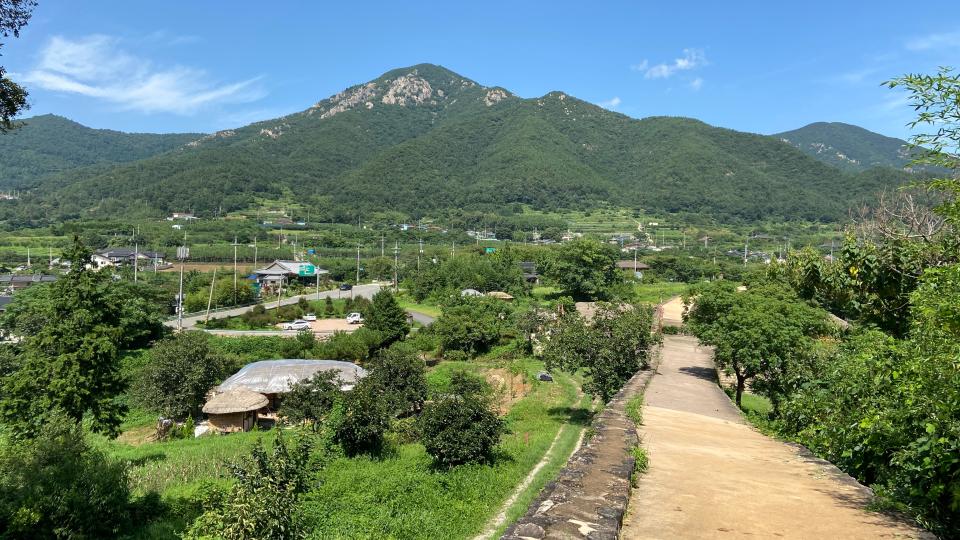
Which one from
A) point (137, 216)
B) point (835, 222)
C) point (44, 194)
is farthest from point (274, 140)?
point (835, 222)

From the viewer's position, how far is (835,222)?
411 ft

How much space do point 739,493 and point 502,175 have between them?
529 feet

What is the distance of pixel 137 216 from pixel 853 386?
135 metres

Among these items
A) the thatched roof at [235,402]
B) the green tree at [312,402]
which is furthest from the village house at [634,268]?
the green tree at [312,402]

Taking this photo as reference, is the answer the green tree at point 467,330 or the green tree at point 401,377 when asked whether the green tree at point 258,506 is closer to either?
the green tree at point 401,377

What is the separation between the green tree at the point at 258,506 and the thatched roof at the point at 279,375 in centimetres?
1233

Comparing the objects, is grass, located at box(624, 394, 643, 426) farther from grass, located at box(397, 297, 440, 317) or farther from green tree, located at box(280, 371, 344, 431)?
grass, located at box(397, 297, 440, 317)

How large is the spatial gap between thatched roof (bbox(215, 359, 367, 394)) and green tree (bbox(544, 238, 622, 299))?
2925 cm

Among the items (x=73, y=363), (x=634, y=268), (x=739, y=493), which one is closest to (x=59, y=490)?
(x=73, y=363)

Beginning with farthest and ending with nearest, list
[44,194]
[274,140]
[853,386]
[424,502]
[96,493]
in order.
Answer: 1. [274,140]
2. [44,194]
3. [424,502]
4. [96,493]
5. [853,386]

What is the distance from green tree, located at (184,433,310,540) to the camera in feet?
25.4

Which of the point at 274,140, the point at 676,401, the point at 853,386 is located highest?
the point at 274,140

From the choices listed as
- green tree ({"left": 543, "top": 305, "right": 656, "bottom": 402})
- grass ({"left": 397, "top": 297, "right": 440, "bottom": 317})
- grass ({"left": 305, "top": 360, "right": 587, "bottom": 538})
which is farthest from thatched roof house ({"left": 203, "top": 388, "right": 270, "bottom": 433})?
grass ({"left": 397, "top": 297, "right": 440, "bottom": 317})

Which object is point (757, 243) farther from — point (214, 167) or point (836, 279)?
point (214, 167)
